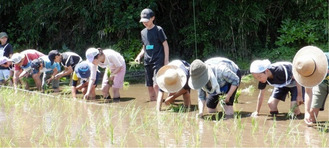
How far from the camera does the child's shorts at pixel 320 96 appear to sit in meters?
5.38

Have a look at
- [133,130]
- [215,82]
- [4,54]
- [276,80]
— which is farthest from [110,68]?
[4,54]

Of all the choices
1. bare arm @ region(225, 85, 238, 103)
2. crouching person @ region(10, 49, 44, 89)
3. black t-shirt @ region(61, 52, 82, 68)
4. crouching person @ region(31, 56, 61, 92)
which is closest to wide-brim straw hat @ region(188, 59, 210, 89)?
bare arm @ region(225, 85, 238, 103)

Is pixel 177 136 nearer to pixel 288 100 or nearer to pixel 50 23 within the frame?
pixel 288 100

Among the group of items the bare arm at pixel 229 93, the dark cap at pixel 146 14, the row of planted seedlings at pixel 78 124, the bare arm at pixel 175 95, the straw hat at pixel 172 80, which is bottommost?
the row of planted seedlings at pixel 78 124

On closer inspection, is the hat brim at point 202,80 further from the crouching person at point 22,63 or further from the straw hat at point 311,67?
the crouching person at point 22,63

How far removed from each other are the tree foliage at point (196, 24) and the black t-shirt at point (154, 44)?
4.65 m

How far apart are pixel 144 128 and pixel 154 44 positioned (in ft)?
7.77

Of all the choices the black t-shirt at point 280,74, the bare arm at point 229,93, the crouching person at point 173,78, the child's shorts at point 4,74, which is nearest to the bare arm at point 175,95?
the crouching person at point 173,78

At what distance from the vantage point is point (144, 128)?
5.32 meters

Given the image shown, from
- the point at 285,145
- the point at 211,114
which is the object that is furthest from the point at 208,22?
the point at 285,145

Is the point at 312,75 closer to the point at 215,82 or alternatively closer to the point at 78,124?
the point at 215,82

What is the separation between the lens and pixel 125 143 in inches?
190

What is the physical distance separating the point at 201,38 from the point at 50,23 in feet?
13.4

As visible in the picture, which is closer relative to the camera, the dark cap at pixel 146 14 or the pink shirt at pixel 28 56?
the dark cap at pixel 146 14
